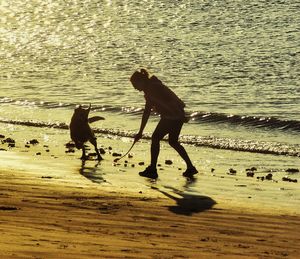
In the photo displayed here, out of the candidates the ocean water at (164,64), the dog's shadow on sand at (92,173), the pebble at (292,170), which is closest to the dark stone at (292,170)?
the pebble at (292,170)

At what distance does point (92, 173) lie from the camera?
14.2m

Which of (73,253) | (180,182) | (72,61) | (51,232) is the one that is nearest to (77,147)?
(180,182)

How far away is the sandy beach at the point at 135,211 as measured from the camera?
8820 mm

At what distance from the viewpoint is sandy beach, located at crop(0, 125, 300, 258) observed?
28.9 feet

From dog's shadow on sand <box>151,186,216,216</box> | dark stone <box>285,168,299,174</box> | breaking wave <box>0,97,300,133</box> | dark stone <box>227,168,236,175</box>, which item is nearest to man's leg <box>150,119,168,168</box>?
dog's shadow on sand <box>151,186,216,216</box>

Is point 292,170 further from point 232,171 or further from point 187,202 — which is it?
point 187,202

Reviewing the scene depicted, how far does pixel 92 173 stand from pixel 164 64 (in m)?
21.0

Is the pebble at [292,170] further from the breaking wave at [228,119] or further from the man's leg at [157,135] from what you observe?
the breaking wave at [228,119]

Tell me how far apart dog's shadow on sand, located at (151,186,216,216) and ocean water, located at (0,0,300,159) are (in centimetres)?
564

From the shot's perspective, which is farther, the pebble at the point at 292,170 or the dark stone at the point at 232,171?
the pebble at the point at 292,170

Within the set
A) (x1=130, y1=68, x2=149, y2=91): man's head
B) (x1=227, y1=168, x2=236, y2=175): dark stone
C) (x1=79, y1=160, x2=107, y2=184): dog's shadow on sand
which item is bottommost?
(x1=227, y1=168, x2=236, y2=175): dark stone

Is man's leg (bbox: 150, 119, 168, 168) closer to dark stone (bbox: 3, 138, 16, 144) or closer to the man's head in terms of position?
the man's head

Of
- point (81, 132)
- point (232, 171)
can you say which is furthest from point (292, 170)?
point (81, 132)

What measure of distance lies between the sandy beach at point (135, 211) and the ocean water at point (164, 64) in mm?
4342
